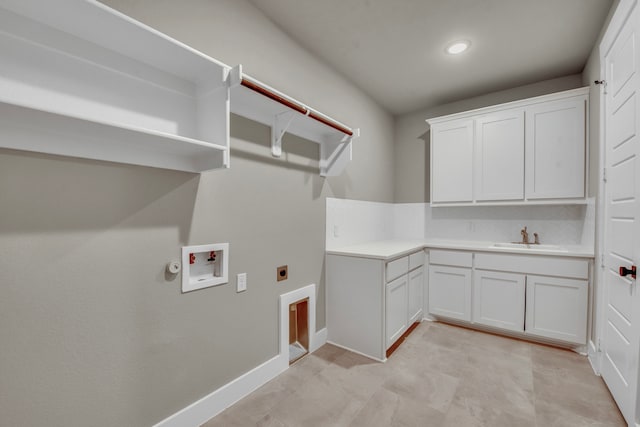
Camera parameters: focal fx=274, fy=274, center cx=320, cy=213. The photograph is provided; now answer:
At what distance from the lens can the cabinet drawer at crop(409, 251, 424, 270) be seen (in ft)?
8.76

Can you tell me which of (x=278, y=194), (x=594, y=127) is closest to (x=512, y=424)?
(x=278, y=194)

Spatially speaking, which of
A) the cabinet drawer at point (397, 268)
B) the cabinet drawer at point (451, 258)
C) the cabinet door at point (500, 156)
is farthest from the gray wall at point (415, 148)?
the cabinet drawer at point (397, 268)

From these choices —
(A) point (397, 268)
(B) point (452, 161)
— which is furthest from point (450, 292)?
(B) point (452, 161)

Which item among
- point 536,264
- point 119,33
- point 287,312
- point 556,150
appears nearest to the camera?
point 119,33

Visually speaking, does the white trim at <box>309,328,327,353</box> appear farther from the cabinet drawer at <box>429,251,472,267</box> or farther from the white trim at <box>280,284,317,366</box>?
the cabinet drawer at <box>429,251,472,267</box>

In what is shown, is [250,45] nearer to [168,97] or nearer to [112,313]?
[168,97]

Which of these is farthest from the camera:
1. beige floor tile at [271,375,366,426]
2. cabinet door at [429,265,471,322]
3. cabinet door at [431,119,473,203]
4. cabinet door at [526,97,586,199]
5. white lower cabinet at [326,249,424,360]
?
cabinet door at [431,119,473,203]

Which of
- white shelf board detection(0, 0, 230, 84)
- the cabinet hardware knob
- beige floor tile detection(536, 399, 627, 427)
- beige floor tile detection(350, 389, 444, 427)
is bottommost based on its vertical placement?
beige floor tile detection(350, 389, 444, 427)

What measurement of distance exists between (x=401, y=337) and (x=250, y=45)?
2705 millimetres

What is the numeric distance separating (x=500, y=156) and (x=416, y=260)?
4.54 ft

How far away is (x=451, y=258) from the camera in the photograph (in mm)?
2857

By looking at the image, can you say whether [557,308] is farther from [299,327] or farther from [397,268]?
[299,327]

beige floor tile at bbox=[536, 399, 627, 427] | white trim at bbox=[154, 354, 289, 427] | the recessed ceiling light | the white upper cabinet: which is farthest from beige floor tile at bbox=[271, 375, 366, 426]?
the recessed ceiling light

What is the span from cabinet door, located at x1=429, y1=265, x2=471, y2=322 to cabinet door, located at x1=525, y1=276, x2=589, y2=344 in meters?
0.50
